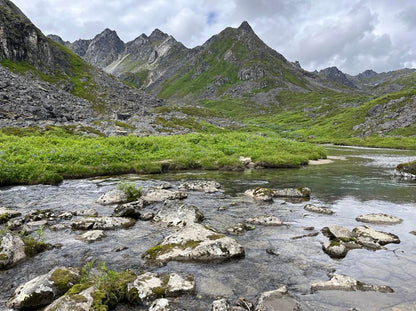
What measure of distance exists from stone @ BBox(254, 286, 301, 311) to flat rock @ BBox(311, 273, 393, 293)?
44.8 inches

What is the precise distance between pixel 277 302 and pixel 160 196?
44.7 feet

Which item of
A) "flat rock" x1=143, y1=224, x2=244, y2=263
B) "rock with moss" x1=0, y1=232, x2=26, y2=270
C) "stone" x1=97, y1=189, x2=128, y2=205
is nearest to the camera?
"rock with moss" x1=0, y1=232, x2=26, y2=270

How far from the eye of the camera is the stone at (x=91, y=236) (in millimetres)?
12573

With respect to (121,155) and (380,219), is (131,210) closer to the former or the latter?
(380,219)

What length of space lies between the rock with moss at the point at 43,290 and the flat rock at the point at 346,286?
7874 mm

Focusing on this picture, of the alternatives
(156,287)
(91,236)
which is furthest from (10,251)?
(156,287)

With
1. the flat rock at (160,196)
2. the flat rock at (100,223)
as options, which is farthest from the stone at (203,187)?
the flat rock at (100,223)

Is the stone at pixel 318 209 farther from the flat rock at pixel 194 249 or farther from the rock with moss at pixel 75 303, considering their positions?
the rock with moss at pixel 75 303

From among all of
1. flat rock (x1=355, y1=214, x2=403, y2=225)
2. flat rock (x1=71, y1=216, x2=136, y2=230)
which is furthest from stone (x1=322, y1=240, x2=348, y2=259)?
flat rock (x1=71, y1=216, x2=136, y2=230)

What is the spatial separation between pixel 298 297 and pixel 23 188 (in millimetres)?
23608

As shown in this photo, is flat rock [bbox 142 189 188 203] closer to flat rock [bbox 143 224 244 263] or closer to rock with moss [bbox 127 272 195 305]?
flat rock [bbox 143 224 244 263]

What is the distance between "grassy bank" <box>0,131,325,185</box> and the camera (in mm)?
26078

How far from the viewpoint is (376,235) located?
1284cm

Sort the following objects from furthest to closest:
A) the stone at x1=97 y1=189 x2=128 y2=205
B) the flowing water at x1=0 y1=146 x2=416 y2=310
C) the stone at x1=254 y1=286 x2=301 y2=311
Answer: the stone at x1=97 y1=189 x2=128 y2=205 < the flowing water at x1=0 y1=146 x2=416 y2=310 < the stone at x1=254 y1=286 x2=301 y2=311
